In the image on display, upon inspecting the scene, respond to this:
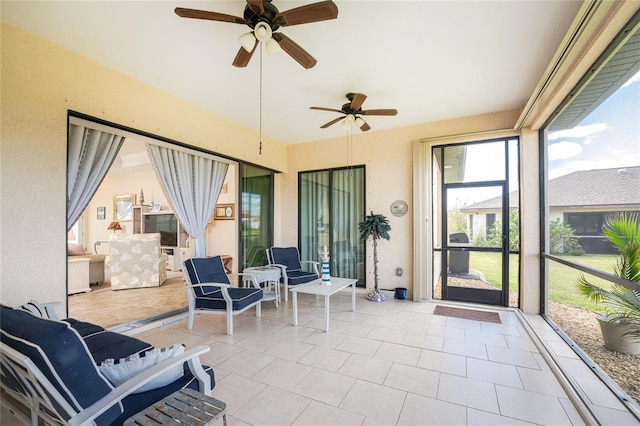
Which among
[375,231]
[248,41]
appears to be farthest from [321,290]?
[248,41]

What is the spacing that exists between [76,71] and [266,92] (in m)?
1.96

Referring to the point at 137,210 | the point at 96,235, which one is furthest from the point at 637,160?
the point at 96,235

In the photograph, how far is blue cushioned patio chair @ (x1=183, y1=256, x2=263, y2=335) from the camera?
326cm

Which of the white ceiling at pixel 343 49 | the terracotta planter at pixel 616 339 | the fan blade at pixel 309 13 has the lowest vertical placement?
the terracotta planter at pixel 616 339

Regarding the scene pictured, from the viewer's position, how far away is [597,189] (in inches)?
98.0

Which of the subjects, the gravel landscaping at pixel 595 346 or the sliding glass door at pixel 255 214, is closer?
the gravel landscaping at pixel 595 346

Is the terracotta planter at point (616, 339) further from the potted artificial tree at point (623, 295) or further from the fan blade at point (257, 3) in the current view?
the fan blade at point (257, 3)

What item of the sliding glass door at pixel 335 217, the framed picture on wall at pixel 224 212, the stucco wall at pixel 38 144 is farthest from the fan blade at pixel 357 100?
the framed picture on wall at pixel 224 212

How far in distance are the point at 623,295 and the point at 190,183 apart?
5010 millimetres

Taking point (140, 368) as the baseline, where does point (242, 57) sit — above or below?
above

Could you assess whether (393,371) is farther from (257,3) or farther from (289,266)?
(257,3)

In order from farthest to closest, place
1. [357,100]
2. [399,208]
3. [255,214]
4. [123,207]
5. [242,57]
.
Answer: [123,207]
[255,214]
[399,208]
[357,100]
[242,57]

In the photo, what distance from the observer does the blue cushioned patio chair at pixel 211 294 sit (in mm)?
3264

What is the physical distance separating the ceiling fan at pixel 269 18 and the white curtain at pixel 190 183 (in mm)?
2236
